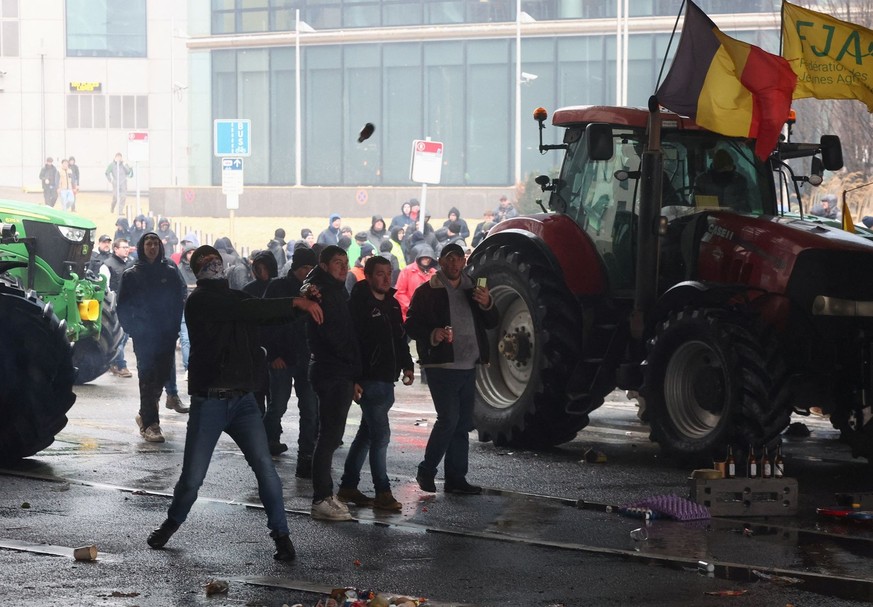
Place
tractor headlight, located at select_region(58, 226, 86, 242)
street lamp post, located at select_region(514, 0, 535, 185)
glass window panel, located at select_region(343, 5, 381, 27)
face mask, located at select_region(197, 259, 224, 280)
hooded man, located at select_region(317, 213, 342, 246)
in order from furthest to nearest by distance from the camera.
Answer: glass window panel, located at select_region(343, 5, 381, 27), street lamp post, located at select_region(514, 0, 535, 185), hooded man, located at select_region(317, 213, 342, 246), tractor headlight, located at select_region(58, 226, 86, 242), face mask, located at select_region(197, 259, 224, 280)

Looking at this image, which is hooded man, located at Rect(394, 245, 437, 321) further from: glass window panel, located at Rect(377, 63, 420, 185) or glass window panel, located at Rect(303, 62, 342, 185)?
glass window panel, located at Rect(303, 62, 342, 185)

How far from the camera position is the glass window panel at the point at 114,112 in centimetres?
6266

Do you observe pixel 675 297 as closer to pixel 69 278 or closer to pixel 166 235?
pixel 69 278

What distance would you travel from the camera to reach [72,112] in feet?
205

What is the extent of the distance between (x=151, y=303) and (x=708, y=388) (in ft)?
17.6

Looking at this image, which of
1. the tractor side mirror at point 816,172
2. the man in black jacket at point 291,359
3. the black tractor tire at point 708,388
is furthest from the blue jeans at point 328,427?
the tractor side mirror at point 816,172

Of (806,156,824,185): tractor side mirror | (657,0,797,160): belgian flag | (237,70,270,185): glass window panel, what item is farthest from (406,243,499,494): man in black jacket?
(237,70,270,185): glass window panel

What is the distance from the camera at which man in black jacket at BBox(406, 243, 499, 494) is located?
1129cm

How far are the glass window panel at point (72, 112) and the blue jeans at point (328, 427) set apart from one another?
179ft

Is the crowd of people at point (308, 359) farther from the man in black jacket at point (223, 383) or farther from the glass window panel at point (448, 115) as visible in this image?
the glass window panel at point (448, 115)

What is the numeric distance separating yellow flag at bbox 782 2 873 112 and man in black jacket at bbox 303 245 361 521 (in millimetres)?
6042

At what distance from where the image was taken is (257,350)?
9.22m

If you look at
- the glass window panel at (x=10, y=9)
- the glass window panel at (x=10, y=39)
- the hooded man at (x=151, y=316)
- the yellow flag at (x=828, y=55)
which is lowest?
the hooded man at (x=151, y=316)

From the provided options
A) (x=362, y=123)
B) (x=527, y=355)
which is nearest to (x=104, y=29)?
(x=362, y=123)
